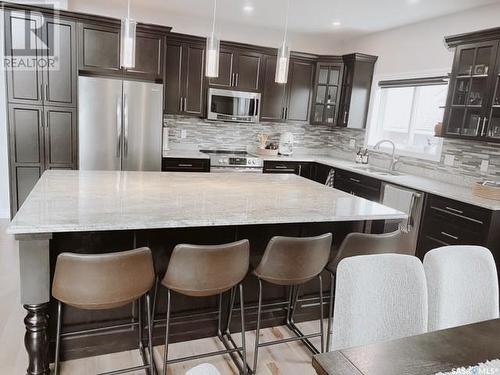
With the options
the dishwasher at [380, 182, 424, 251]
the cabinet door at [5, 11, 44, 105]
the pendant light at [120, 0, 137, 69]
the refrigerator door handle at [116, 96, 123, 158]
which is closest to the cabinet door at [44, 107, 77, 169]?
the cabinet door at [5, 11, 44, 105]

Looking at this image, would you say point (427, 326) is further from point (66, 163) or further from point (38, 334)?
point (66, 163)

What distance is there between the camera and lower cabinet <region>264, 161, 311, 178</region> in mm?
5293

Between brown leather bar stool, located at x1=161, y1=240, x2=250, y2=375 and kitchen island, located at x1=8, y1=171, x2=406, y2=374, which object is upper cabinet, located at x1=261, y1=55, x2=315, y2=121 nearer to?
kitchen island, located at x1=8, y1=171, x2=406, y2=374

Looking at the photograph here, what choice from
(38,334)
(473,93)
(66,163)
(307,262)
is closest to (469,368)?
(307,262)

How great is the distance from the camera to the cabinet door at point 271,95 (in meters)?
5.36

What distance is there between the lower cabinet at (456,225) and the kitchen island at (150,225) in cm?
110

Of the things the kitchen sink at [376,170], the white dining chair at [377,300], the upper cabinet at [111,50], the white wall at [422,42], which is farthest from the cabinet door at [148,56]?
the white dining chair at [377,300]

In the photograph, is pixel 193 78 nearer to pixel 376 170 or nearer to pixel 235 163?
pixel 235 163

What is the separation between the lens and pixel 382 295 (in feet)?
4.84

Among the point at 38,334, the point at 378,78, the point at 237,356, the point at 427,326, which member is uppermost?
the point at 378,78

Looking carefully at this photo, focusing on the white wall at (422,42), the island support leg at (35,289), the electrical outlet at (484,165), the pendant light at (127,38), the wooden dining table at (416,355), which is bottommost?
the island support leg at (35,289)

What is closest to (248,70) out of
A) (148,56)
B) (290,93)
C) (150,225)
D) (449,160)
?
(290,93)

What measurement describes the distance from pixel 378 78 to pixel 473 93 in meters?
1.72

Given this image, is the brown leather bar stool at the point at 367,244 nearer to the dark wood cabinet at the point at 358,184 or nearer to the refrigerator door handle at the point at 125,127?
the dark wood cabinet at the point at 358,184
